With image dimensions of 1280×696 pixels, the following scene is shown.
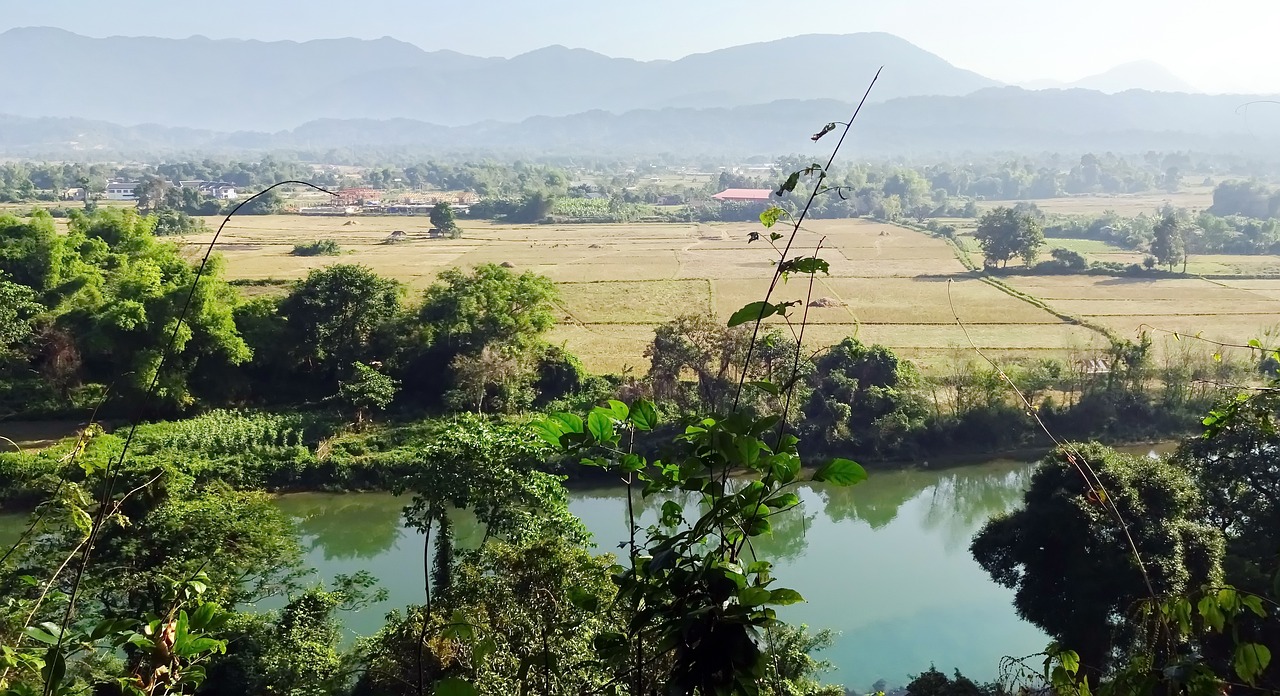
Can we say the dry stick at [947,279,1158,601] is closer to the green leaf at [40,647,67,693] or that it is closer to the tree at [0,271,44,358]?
the green leaf at [40,647,67,693]

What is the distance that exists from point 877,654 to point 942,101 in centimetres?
19506

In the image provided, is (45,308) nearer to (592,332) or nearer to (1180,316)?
(592,332)

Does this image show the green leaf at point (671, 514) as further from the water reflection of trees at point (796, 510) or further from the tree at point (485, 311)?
the tree at point (485, 311)

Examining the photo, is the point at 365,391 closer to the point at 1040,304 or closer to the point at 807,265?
the point at 807,265

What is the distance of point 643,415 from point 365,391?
12.6 m

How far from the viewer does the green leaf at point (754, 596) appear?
1.09m

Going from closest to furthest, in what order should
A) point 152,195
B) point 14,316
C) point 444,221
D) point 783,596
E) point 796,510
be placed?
point 783,596 → point 796,510 → point 14,316 → point 444,221 → point 152,195

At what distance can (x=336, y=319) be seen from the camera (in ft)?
45.2

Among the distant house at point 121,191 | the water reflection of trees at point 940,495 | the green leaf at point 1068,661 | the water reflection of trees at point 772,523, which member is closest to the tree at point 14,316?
the water reflection of trees at point 772,523

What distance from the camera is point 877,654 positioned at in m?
7.82

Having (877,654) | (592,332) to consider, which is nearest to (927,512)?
(877,654)

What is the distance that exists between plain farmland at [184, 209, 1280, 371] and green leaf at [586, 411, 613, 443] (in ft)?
34.4

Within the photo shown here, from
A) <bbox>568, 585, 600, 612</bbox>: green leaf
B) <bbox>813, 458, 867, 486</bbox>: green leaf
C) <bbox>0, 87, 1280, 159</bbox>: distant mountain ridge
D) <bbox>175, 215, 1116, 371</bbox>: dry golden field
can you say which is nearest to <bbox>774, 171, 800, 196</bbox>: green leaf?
<bbox>813, 458, 867, 486</bbox>: green leaf

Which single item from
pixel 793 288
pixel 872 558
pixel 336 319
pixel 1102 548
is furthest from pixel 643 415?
pixel 793 288
